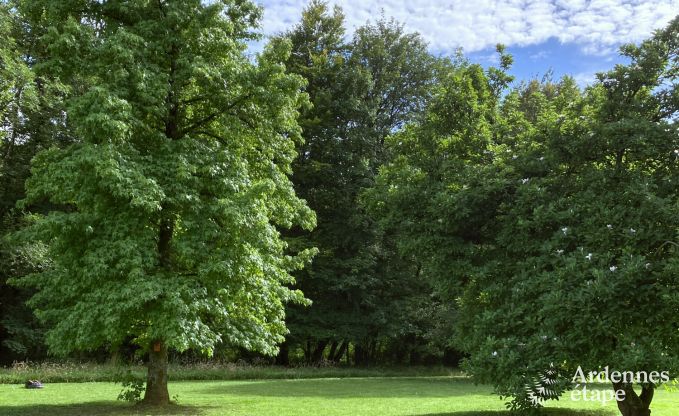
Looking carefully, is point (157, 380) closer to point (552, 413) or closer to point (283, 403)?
point (283, 403)

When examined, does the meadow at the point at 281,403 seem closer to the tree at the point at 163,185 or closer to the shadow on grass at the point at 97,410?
the shadow on grass at the point at 97,410

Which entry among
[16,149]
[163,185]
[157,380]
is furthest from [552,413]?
[16,149]

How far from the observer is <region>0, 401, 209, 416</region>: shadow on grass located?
11703 mm

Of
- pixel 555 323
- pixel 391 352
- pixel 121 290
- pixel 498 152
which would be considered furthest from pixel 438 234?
pixel 391 352

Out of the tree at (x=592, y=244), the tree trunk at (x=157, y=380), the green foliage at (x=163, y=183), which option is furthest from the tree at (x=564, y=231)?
the tree trunk at (x=157, y=380)

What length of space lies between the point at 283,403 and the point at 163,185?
6.63 m

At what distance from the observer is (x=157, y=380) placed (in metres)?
13.1

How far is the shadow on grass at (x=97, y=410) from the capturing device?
38.4ft

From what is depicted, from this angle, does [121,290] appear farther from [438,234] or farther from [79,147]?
[438,234]

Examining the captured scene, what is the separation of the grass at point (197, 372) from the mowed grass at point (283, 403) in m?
1.99

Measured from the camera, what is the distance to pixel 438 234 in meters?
11.3

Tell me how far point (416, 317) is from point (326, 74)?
14574 mm

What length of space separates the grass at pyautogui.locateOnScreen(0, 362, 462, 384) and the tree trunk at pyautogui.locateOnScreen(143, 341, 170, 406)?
4100 millimetres

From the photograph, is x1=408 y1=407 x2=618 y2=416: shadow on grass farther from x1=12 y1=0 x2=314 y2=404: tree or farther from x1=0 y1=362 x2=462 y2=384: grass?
x1=0 y1=362 x2=462 y2=384: grass
